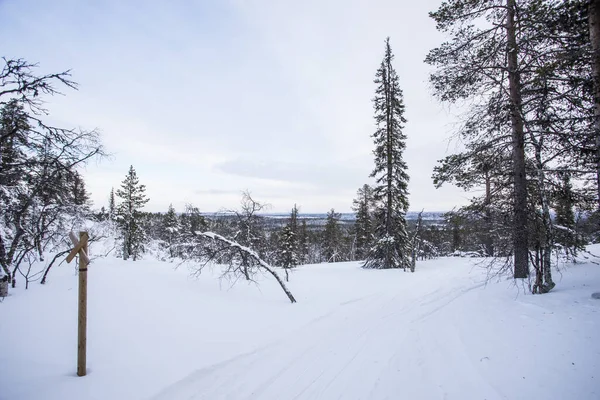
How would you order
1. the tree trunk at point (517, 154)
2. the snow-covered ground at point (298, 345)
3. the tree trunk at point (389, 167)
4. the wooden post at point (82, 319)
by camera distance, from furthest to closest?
the tree trunk at point (389, 167)
the tree trunk at point (517, 154)
the wooden post at point (82, 319)
the snow-covered ground at point (298, 345)

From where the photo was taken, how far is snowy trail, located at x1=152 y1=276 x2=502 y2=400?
3.34 metres

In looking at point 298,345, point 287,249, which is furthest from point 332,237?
point 298,345

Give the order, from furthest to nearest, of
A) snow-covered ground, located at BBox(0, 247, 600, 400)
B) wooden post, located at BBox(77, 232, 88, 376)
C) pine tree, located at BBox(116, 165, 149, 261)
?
pine tree, located at BBox(116, 165, 149, 261)
wooden post, located at BBox(77, 232, 88, 376)
snow-covered ground, located at BBox(0, 247, 600, 400)

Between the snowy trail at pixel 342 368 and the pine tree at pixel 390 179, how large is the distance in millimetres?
10640

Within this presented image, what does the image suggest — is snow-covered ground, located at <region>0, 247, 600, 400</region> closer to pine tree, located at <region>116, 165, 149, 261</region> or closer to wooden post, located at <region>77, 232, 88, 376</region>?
wooden post, located at <region>77, 232, 88, 376</region>

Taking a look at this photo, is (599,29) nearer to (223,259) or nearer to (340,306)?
(340,306)

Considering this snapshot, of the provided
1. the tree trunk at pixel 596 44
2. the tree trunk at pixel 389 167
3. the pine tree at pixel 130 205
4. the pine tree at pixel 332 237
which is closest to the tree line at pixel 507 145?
the tree trunk at pixel 596 44

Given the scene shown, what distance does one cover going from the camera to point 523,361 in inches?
145

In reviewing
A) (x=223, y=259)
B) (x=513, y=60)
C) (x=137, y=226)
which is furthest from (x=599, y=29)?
(x=137, y=226)

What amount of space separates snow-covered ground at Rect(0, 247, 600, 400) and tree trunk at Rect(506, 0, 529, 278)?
1121mm

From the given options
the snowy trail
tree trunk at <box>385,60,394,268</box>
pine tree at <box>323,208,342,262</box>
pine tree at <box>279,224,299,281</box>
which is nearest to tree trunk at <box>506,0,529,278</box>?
the snowy trail

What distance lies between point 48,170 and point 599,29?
12741 mm

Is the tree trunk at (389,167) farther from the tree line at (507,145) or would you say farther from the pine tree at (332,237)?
the pine tree at (332,237)

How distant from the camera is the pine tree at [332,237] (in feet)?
122
